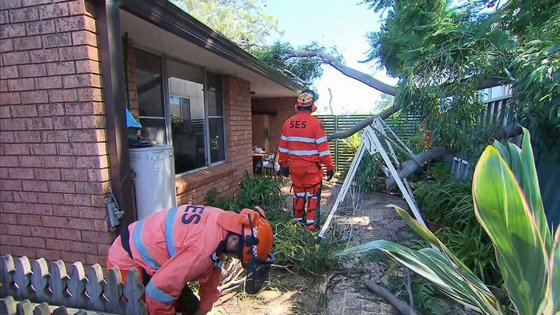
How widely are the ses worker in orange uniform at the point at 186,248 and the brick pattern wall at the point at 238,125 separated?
3838mm

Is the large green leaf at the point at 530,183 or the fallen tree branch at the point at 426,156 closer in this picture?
the large green leaf at the point at 530,183

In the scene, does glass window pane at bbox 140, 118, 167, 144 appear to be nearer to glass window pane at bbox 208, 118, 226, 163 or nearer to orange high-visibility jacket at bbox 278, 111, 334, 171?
glass window pane at bbox 208, 118, 226, 163

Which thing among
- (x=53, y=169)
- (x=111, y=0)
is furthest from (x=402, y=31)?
(x=53, y=169)

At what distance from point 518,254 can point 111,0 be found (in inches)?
117

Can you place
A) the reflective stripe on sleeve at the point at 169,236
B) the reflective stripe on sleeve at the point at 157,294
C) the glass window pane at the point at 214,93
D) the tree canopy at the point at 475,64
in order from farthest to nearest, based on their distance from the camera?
the glass window pane at the point at 214,93
the tree canopy at the point at 475,64
the reflective stripe on sleeve at the point at 169,236
the reflective stripe on sleeve at the point at 157,294

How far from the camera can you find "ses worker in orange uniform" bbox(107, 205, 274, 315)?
1.56 metres

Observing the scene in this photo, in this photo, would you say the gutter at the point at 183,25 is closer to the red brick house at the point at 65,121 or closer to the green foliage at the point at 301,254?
the red brick house at the point at 65,121

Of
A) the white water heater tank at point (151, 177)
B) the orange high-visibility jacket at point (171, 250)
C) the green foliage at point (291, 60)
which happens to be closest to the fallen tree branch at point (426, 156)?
the white water heater tank at point (151, 177)

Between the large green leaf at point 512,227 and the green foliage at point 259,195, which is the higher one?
the large green leaf at point 512,227

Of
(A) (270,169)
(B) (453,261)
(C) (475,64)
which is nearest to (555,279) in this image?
(B) (453,261)

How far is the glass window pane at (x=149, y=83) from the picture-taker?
3.72 metres

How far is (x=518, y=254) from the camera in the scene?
132 centimetres

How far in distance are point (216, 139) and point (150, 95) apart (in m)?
1.70

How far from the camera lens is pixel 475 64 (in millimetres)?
3531
